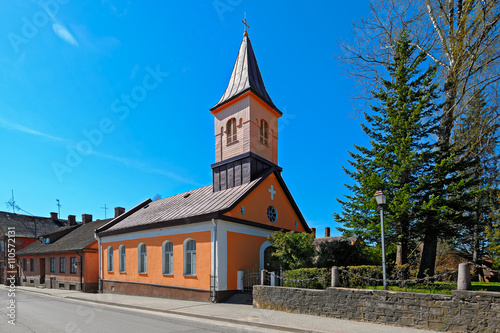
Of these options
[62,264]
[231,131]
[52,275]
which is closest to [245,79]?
[231,131]

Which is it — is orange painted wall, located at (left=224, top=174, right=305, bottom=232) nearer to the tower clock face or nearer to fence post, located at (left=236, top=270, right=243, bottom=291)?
the tower clock face

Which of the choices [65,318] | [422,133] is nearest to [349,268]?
[422,133]

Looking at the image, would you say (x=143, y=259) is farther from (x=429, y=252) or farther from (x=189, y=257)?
(x=429, y=252)

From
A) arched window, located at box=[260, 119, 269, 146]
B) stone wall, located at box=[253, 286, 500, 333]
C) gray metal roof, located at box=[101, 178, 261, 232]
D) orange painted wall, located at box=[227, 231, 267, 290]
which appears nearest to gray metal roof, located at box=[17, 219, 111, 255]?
gray metal roof, located at box=[101, 178, 261, 232]

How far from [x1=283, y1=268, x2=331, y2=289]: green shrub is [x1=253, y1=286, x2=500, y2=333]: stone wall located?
24.3 inches

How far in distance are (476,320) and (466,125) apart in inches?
343

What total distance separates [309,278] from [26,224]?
40.9m

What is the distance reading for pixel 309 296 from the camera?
420 inches

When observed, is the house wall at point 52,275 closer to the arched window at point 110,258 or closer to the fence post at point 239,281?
the arched window at point 110,258

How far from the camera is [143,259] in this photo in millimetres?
18703

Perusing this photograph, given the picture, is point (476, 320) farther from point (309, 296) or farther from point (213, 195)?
point (213, 195)

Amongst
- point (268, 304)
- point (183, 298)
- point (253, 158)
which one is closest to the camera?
point (268, 304)

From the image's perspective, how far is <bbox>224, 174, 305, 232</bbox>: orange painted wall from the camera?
53.1ft

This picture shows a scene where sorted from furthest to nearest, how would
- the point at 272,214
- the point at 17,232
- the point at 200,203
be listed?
the point at 17,232 < the point at 272,214 < the point at 200,203
